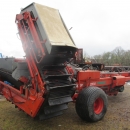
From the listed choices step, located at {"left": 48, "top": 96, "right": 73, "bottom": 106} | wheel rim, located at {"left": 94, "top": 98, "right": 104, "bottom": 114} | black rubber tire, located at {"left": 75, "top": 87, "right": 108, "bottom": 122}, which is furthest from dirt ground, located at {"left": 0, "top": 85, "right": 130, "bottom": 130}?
step, located at {"left": 48, "top": 96, "right": 73, "bottom": 106}

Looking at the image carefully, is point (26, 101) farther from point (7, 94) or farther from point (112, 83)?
point (112, 83)

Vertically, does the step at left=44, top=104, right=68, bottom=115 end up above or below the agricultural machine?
below

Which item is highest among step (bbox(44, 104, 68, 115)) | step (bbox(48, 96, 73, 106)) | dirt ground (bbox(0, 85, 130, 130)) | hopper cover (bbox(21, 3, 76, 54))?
hopper cover (bbox(21, 3, 76, 54))

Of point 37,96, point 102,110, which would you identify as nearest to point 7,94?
point 37,96

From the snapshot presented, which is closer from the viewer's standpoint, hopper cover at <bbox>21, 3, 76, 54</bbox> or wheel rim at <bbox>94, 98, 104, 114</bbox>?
hopper cover at <bbox>21, 3, 76, 54</bbox>

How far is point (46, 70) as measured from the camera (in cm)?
383

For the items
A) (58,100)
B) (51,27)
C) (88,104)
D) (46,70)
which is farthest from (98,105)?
(51,27)

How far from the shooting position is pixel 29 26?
3.77m

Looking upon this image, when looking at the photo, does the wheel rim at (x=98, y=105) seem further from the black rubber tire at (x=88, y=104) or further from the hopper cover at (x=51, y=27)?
the hopper cover at (x=51, y=27)

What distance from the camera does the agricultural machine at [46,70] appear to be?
11.7 ft

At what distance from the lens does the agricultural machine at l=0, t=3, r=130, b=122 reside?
356 centimetres

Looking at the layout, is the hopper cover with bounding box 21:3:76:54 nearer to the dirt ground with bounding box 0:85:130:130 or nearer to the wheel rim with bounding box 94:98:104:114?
the wheel rim with bounding box 94:98:104:114

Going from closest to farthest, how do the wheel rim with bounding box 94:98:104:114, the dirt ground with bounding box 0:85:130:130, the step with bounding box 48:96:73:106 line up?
the step with bounding box 48:96:73:106, the dirt ground with bounding box 0:85:130:130, the wheel rim with bounding box 94:98:104:114

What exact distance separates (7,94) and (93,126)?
90.2 inches
